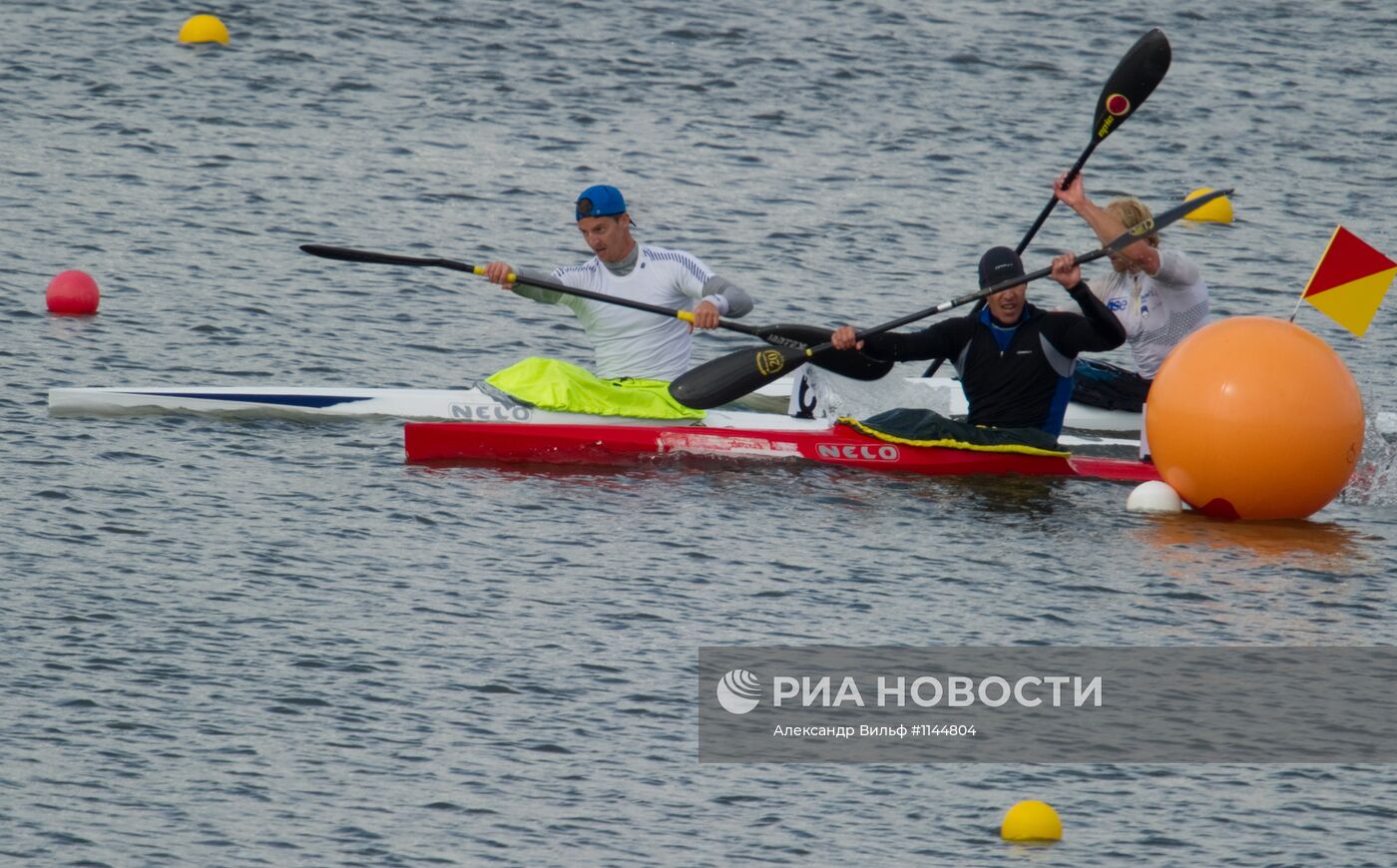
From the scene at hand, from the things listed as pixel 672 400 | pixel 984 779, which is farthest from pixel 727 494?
pixel 984 779

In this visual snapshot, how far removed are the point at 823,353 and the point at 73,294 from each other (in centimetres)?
547

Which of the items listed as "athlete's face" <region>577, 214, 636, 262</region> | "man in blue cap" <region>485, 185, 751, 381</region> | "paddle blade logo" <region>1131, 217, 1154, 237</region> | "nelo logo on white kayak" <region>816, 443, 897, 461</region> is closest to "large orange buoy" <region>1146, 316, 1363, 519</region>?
"paddle blade logo" <region>1131, 217, 1154, 237</region>

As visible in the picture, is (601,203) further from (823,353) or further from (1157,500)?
(1157,500)

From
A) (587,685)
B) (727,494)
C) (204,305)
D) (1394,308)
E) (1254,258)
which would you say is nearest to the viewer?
(587,685)

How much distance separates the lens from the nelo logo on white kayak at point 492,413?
11.3 metres

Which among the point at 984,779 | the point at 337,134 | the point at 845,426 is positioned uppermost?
the point at 337,134

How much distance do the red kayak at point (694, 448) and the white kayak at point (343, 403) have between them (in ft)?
0.41

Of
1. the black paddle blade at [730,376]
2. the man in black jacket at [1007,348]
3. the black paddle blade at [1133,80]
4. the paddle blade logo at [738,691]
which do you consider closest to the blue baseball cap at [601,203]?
the black paddle blade at [730,376]

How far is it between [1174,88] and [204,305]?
11.5m

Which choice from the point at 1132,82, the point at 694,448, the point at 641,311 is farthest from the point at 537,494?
the point at 1132,82

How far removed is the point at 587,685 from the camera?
8.16 meters

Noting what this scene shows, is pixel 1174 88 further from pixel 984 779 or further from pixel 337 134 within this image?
pixel 984 779

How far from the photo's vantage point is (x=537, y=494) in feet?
35.1

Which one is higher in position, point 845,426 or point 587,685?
point 845,426
